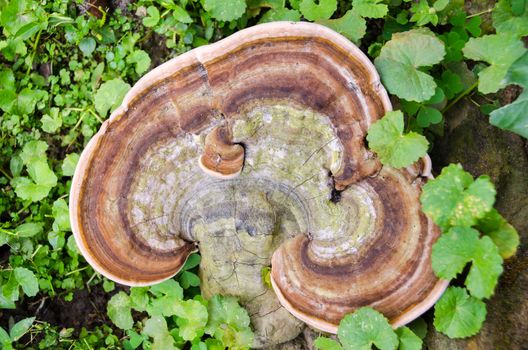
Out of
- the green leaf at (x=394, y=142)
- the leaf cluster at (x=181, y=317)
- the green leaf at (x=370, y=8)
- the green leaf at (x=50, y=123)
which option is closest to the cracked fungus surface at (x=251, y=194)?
the green leaf at (x=394, y=142)

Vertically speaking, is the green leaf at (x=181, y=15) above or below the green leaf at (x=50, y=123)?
above

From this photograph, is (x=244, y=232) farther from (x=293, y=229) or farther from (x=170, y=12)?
(x=170, y=12)

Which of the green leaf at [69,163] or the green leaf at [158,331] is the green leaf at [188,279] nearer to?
the green leaf at [158,331]

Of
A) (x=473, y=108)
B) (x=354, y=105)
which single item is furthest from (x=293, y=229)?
(x=473, y=108)

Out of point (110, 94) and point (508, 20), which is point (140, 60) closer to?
point (110, 94)

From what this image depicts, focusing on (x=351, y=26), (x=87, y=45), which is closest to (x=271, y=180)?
(x=351, y=26)
